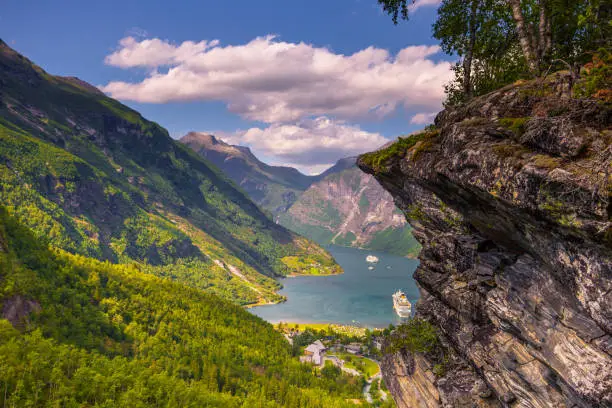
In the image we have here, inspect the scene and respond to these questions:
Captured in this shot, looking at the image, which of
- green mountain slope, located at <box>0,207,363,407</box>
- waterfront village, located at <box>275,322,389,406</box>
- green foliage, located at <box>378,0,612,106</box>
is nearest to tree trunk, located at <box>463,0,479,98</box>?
green foliage, located at <box>378,0,612,106</box>

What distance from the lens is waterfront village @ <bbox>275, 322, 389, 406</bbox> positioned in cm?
12394

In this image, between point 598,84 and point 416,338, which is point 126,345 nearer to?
point 416,338

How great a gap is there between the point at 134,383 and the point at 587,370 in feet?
268

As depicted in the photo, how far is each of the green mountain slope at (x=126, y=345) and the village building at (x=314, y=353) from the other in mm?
9104

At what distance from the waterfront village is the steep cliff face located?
103 metres

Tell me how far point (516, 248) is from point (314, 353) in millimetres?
136363

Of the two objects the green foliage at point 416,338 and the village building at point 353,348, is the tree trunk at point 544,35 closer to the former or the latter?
the green foliage at point 416,338

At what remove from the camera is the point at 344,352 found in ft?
476

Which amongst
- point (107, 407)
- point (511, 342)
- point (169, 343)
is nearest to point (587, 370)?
point (511, 342)

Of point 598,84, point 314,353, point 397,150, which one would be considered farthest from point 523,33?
point 314,353

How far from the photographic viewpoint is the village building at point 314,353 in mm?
132875

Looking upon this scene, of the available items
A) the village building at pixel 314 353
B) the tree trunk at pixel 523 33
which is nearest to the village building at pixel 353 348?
the village building at pixel 314 353

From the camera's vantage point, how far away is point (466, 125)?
17.2 metres

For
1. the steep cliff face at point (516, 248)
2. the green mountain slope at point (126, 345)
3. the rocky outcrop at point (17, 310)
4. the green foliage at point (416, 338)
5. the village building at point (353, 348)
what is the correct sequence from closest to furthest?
the steep cliff face at point (516, 248) < the green foliage at point (416, 338) < the green mountain slope at point (126, 345) < the rocky outcrop at point (17, 310) < the village building at point (353, 348)
